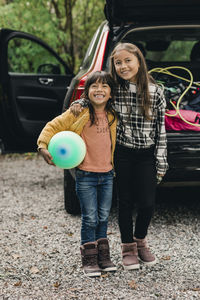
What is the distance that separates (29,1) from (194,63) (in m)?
4.87

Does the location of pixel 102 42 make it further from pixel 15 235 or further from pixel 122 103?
pixel 15 235

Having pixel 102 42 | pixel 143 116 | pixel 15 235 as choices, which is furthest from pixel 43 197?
pixel 143 116

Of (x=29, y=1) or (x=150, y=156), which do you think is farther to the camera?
(x=29, y=1)

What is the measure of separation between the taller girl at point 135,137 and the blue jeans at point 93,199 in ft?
0.44

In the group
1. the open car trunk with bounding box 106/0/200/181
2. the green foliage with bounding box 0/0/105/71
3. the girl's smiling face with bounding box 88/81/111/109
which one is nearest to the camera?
the girl's smiling face with bounding box 88/81/111/109

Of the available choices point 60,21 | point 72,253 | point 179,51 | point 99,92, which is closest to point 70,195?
point 72,253

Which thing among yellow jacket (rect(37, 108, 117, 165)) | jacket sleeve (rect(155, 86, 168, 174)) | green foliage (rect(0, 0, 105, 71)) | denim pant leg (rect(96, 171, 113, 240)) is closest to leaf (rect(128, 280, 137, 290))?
denim pant leg (rect(96, 171, 113, 240))

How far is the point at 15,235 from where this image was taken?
365 cm

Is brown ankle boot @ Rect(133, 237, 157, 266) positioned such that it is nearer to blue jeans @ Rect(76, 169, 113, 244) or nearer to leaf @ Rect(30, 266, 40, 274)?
blue jeans @ Rect(76, 169, 113, 244)

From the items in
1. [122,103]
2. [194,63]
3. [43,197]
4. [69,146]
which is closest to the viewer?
[69,146]

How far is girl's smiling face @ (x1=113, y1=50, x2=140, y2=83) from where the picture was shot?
2.80 meters

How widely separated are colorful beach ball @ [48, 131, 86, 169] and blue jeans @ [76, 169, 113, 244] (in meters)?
0.16

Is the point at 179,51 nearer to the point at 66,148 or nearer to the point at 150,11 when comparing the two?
the point at 150,11

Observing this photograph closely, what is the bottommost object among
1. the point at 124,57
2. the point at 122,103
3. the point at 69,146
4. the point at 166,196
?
the point at 166,196
